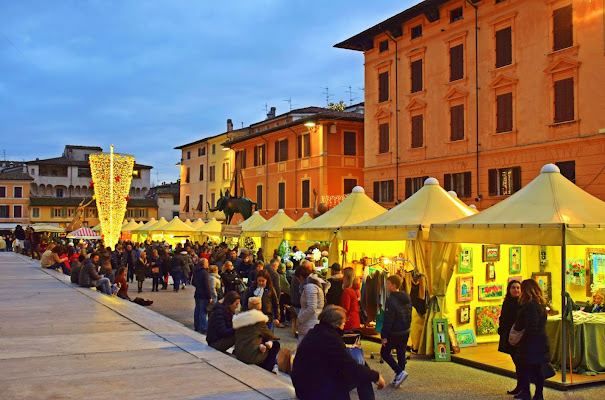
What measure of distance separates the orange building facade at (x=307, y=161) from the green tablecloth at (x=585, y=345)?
2431 cm

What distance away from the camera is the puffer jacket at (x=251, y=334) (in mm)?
8344

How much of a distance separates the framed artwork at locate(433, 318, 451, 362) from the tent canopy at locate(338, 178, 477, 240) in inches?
64.2

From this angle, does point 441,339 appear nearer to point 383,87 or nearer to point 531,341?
point 531,341

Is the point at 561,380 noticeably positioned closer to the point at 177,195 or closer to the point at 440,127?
the point at 440,127

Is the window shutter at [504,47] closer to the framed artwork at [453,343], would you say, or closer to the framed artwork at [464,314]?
the framed artwork at [464,314]

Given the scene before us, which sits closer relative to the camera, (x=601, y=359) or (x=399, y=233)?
(x=601, y=359)

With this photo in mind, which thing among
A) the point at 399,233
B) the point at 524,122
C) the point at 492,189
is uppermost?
the point at 524,122

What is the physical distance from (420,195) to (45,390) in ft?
26.4

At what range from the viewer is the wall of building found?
70.5ft

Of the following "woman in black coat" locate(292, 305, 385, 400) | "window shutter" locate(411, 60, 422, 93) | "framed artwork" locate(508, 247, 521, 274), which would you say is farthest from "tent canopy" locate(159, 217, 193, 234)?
"woman in black coat" locate(292, 305, 385, 400)

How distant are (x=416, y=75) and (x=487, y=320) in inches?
776

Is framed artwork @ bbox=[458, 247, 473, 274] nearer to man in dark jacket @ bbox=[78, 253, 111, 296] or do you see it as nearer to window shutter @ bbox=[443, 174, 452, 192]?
man in dark jacket @ bbox=[78, 253, 111, 296]

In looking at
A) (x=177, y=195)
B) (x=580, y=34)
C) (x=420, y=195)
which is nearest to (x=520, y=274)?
(x=420, y=195)

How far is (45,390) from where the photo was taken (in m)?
7.06
